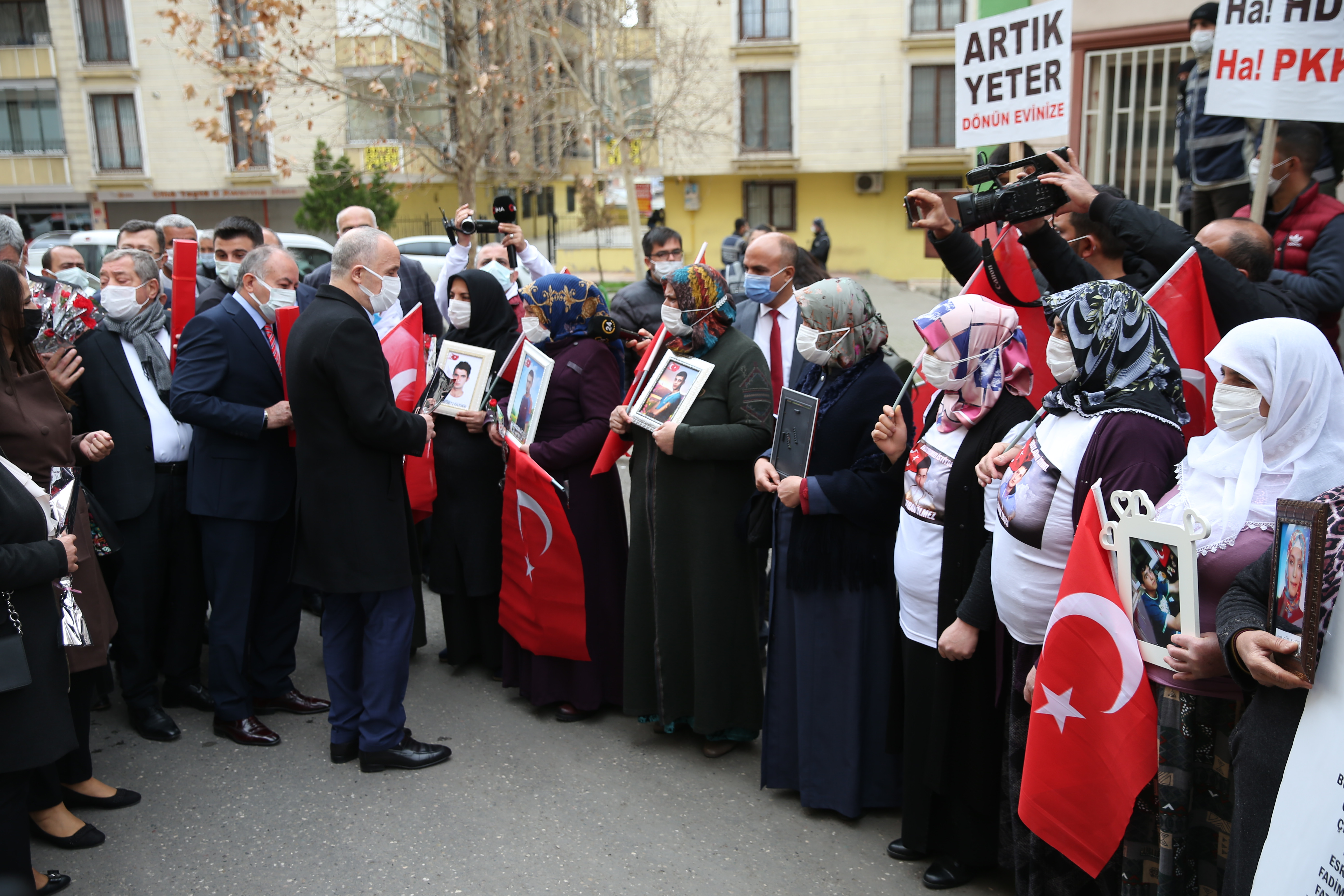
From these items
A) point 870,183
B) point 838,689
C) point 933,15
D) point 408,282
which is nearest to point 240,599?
point 838,689

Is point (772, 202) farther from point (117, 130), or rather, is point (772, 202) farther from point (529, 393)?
point (529, 393)

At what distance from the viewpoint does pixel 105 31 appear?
106 feet

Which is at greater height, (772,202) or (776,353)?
(772,202)

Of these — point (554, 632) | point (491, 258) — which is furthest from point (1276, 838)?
point (491, 258)

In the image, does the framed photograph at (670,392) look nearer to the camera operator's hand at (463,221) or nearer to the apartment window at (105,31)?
the camera operator's hand at (463,221)

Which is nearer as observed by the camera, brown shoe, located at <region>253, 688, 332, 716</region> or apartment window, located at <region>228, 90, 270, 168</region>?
brown shoe, located at <region>253, 688, 332, 716</region>

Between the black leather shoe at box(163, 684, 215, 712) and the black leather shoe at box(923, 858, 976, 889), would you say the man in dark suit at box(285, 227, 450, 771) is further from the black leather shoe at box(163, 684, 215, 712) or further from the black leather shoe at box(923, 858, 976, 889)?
the black leather shoe at box(923, 858, 976, 889)

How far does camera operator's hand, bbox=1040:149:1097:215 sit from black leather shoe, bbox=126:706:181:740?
4.52 m

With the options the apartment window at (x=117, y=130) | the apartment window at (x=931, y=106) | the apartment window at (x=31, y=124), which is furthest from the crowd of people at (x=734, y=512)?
the apartment window at (x=31, y=124)

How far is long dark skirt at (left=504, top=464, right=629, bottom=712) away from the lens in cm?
488

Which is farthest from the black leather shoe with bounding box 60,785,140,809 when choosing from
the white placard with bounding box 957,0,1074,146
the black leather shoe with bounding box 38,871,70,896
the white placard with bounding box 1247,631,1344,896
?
the white placard with bounding box 957,0,1074,146

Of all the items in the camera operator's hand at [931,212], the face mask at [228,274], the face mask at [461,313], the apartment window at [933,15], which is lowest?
the face mask at [461,313]

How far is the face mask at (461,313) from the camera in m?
5.41

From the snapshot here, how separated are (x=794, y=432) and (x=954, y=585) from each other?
91 centimetres
